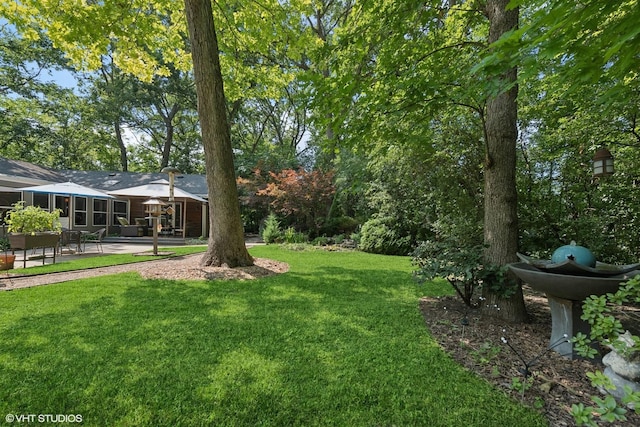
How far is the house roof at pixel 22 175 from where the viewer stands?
478 inches

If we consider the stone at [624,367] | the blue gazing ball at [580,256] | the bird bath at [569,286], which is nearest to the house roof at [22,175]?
the bird bath at [569,286]

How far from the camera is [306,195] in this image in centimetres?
1342

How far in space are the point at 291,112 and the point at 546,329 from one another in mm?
26274

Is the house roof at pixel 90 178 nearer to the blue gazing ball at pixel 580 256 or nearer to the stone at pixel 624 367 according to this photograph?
the blue gazing ball at pixel 580 256

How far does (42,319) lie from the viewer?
3348 millimetres

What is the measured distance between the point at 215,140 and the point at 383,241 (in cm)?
645

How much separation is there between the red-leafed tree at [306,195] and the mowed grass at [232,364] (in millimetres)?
9378

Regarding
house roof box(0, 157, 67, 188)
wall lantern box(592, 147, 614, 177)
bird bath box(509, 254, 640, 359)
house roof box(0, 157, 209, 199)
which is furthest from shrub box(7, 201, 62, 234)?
wall lantern box(592, 147, 614, 177)

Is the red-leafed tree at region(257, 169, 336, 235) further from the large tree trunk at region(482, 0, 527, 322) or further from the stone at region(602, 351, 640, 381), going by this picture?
the stone at region(602, 351, 640, 381)

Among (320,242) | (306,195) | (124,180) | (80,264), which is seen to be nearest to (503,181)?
(80,264)

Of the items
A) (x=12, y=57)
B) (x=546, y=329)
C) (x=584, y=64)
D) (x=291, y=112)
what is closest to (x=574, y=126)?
(x=546, y=329)

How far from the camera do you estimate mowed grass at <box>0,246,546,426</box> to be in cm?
189

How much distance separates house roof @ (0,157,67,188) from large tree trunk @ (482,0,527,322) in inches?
668

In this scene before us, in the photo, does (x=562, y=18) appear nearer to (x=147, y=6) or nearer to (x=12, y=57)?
(x=147, y=6)
